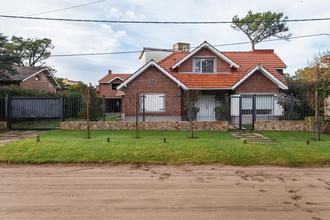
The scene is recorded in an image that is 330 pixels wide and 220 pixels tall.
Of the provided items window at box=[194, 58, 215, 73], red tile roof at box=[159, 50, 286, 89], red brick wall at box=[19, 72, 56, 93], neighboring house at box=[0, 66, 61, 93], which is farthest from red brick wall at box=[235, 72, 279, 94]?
red brick wall at box=[19, 72, 56, 93]

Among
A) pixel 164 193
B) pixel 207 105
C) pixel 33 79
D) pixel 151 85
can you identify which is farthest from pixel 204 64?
pixel 33 79

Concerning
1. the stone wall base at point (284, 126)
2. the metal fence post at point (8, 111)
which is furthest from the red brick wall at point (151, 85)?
the metal fence post at point (8, 111)

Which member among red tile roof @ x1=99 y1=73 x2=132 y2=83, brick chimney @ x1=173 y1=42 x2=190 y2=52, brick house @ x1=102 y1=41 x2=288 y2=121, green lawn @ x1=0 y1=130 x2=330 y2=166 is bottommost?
green lawn @ x1=0 y1=130 x2=330 y2=166

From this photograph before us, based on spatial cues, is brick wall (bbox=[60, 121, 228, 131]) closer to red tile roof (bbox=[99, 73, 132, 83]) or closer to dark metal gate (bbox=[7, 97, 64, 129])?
dark metal gate (bbox=[7, 97, 64, 129])

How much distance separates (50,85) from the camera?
171ft

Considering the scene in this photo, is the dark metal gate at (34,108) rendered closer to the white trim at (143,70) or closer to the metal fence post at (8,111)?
the metal fence post at (8,111)

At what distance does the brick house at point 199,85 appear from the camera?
1080 inches

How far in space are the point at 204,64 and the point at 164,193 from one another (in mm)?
22623

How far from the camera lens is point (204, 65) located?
3006cm

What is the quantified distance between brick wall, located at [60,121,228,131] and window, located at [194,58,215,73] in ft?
30.9

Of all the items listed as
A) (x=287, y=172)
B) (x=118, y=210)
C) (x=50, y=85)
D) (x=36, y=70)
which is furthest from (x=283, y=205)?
(x=50, y=85)

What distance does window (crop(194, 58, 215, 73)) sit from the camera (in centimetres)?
2997

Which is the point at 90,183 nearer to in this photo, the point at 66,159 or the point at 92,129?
the point at 66,159

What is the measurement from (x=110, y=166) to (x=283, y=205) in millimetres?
6767
